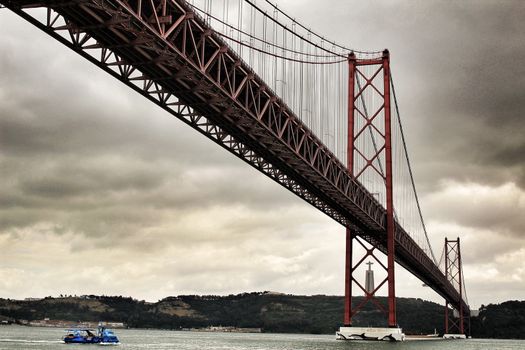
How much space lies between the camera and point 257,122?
106 ft

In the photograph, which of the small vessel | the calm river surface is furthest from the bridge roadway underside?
the small vessel

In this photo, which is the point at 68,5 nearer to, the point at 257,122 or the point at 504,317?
the point at 257,122

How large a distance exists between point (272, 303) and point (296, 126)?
161 meters

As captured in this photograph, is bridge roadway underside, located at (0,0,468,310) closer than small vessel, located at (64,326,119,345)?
Yes

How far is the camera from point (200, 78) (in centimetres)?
2700

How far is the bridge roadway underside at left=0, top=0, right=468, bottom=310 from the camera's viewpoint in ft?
72.8

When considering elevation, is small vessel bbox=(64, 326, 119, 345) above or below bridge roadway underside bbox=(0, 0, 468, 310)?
below

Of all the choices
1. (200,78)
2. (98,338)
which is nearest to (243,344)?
(98,338)

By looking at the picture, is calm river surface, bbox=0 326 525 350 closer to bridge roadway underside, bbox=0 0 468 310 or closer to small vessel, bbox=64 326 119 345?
small vessel, bbox=64 326 119 345

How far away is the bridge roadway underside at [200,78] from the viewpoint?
22188 mm

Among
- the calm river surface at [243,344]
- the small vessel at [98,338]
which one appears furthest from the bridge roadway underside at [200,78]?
the small vessel at [98,338]

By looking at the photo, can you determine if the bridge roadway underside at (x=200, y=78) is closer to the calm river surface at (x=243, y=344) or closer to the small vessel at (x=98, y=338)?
the calm river surface at (x=243, y=344)

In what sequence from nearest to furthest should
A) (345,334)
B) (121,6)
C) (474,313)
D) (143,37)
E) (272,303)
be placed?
(121,6) → (143,37) → (345,334) → (474,313) → (272,303)

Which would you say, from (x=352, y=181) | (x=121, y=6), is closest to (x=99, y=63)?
(x=121, y=6)
